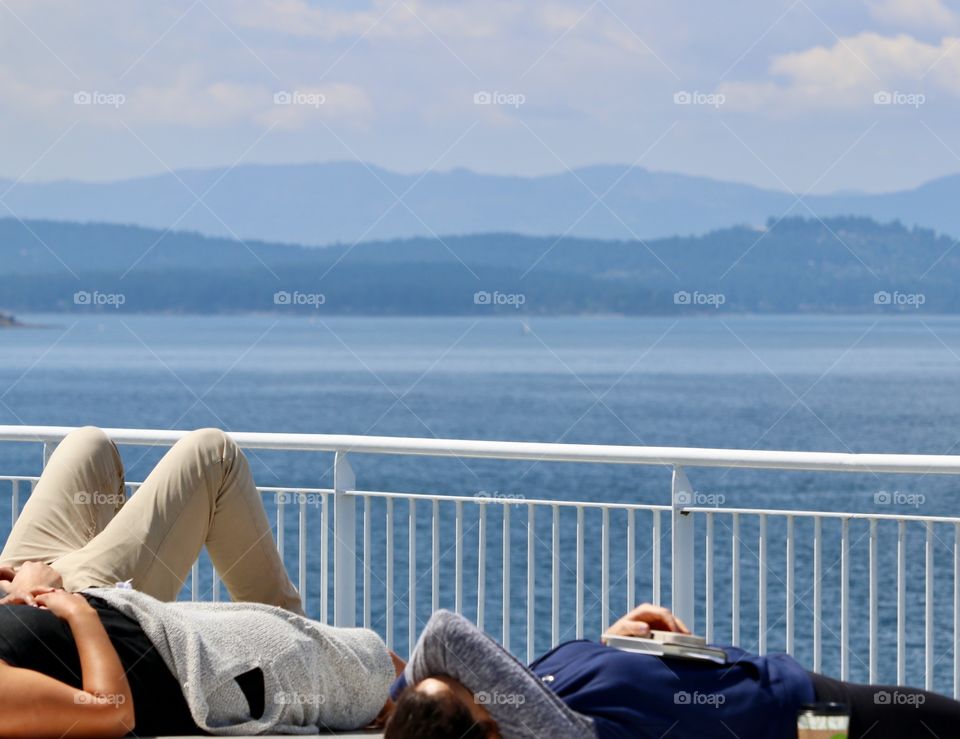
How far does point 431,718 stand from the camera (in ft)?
7.98

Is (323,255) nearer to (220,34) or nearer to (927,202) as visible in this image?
(220,34)

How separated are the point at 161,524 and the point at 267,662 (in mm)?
731

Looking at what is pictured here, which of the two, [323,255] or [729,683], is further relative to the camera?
[323,255]

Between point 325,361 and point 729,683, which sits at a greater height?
point 325,361

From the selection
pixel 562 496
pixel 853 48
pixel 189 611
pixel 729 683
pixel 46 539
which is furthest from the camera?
pixel 853 48

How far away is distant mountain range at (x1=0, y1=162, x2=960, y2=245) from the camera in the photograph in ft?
177

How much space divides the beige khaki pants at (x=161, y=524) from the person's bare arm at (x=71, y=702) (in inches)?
27.9

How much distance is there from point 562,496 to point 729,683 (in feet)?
114

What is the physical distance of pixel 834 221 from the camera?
5581 cm

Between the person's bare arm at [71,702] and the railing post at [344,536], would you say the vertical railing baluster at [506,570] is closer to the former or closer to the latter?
the railing post at [344,536]

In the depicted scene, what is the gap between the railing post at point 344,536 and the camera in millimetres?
4641

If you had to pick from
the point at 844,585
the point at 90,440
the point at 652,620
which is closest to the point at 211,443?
the point at 90,440

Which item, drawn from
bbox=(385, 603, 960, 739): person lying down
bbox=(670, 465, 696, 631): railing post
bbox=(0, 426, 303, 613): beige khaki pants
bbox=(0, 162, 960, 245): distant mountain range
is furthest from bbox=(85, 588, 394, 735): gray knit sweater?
bbox=(0, 162, 960, 245): distant mountain range

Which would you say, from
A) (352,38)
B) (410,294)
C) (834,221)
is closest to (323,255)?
(410,294)
